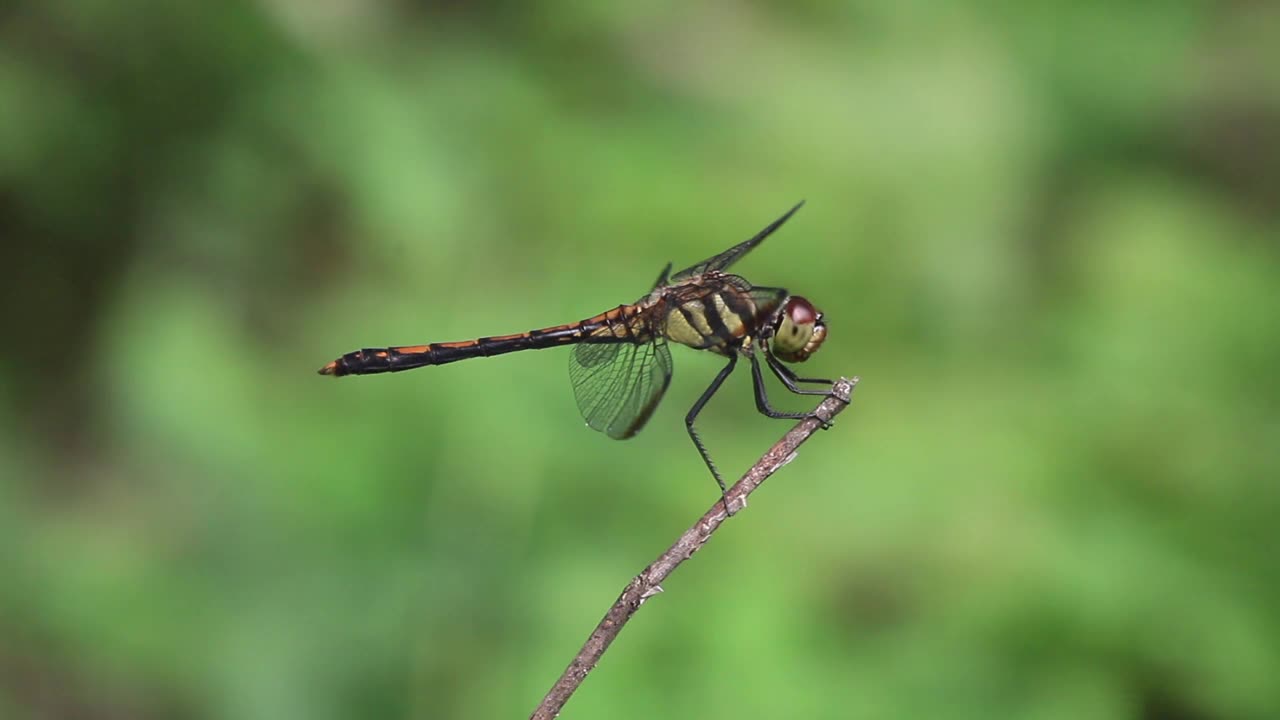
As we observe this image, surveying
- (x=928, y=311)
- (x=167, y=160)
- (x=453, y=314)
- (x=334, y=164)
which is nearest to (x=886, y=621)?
(x=928, y=311)

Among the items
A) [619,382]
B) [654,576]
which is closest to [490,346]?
[619,382]

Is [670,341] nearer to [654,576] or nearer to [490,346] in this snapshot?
[490,346]

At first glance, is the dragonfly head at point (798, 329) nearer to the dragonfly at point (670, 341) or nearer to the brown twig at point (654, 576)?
the dragonfly at point (670, 341)

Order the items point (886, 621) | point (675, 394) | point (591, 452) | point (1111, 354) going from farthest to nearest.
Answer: point (1111, 354) → point (675, 394) → point (591, 452) → point (886, 621)

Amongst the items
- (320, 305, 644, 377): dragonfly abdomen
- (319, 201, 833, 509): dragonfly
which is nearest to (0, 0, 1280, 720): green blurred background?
(320, 305, 644, 377): dragonfly abdomen

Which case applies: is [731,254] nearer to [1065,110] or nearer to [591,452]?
[591,452]

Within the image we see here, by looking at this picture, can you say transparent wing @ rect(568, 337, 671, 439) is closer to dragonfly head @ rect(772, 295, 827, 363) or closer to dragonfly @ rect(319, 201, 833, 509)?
dragonfly @ rect(319, 201, 833, 509)
